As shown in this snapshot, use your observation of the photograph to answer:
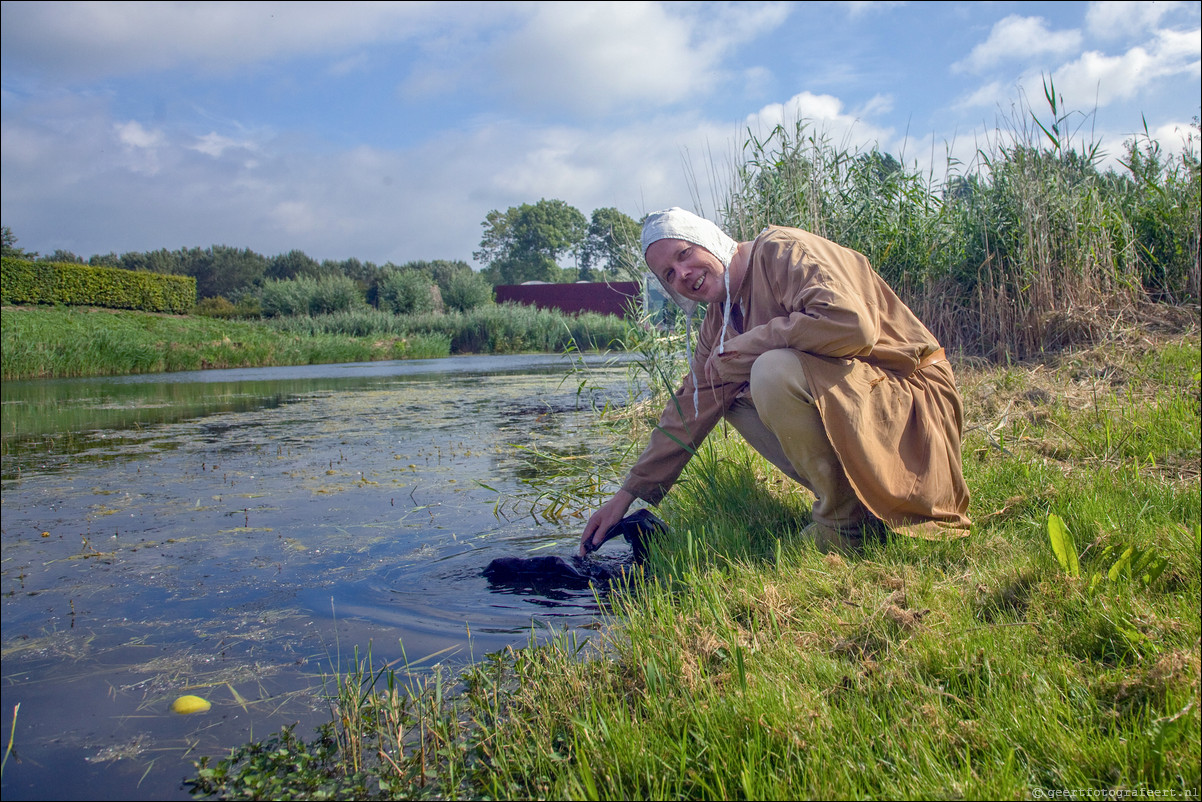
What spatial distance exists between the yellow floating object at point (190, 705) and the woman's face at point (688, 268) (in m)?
1.85

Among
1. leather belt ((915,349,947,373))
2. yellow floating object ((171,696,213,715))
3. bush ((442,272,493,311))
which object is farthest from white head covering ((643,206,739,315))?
bush ((442,272,493,311))

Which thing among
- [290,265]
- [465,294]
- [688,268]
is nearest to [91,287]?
[465,294]

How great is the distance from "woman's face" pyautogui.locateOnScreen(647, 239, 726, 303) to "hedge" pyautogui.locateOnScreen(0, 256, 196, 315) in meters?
24.6

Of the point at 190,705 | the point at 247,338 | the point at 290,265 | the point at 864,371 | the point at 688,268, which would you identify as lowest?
the point at 190,705

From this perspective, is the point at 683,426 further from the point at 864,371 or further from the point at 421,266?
the point at 421,266

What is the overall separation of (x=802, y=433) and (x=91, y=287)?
27203 millimetres

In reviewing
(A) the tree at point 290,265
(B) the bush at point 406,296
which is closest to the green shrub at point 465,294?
(B) the bush at point 406,296

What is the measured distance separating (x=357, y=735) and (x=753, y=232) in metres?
4.54

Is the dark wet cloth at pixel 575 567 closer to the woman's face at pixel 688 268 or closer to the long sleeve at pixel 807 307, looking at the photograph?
the long sleeve at pixel 807 307

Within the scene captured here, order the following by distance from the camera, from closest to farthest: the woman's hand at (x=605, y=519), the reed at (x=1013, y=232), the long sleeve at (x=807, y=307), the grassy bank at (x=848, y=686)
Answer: the grassy bank at (x=848, y=686) < the long sleeve at (x=807, y=307) < the woman's hand at (x=605, y=519) < the reed at (x=1013, y=232)

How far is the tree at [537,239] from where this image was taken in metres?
59.6

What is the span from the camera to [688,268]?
8.41ft

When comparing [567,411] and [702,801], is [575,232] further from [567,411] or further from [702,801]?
[702,801]

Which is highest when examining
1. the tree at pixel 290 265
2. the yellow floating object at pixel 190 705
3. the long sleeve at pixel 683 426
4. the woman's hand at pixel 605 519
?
the tree at pixel 290 265
